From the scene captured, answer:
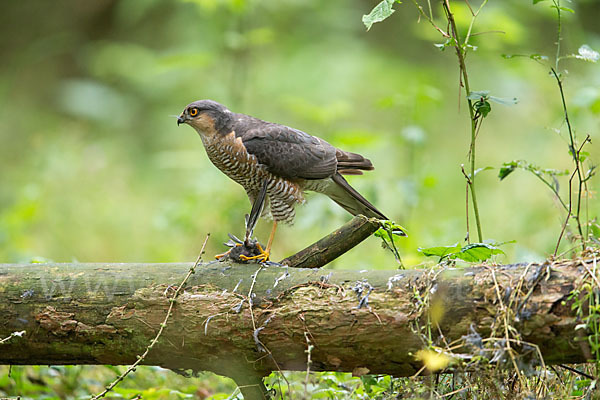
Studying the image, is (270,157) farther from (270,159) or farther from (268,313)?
(268,313)

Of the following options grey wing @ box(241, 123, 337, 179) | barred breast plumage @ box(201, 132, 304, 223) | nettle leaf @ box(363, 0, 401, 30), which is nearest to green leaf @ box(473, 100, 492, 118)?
nettle leaf @ box(363, 0, 401, 30)

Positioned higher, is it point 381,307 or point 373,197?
point 381,307

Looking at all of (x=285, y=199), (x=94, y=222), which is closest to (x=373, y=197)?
(x=285, y=199)

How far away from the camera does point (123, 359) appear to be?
233cm

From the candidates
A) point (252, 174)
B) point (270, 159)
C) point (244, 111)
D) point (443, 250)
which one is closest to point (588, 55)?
point (443, 250)

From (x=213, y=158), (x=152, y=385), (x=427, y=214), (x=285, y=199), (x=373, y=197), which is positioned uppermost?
(x=213, y=158)

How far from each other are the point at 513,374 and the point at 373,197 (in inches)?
90.7

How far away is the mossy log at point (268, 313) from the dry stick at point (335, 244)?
0.80ft

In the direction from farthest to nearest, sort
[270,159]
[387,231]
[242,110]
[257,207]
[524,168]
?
[242,110] → [270,159] → [257,207] → [524,168] → [387,231]

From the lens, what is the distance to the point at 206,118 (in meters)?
3.31

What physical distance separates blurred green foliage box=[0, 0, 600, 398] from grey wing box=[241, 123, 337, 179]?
2.90 feet

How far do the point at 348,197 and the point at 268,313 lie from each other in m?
1.40

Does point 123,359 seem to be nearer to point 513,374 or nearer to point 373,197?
point 513,374

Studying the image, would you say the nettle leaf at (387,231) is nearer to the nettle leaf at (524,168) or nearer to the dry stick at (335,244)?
the dry stick at (335,244)
